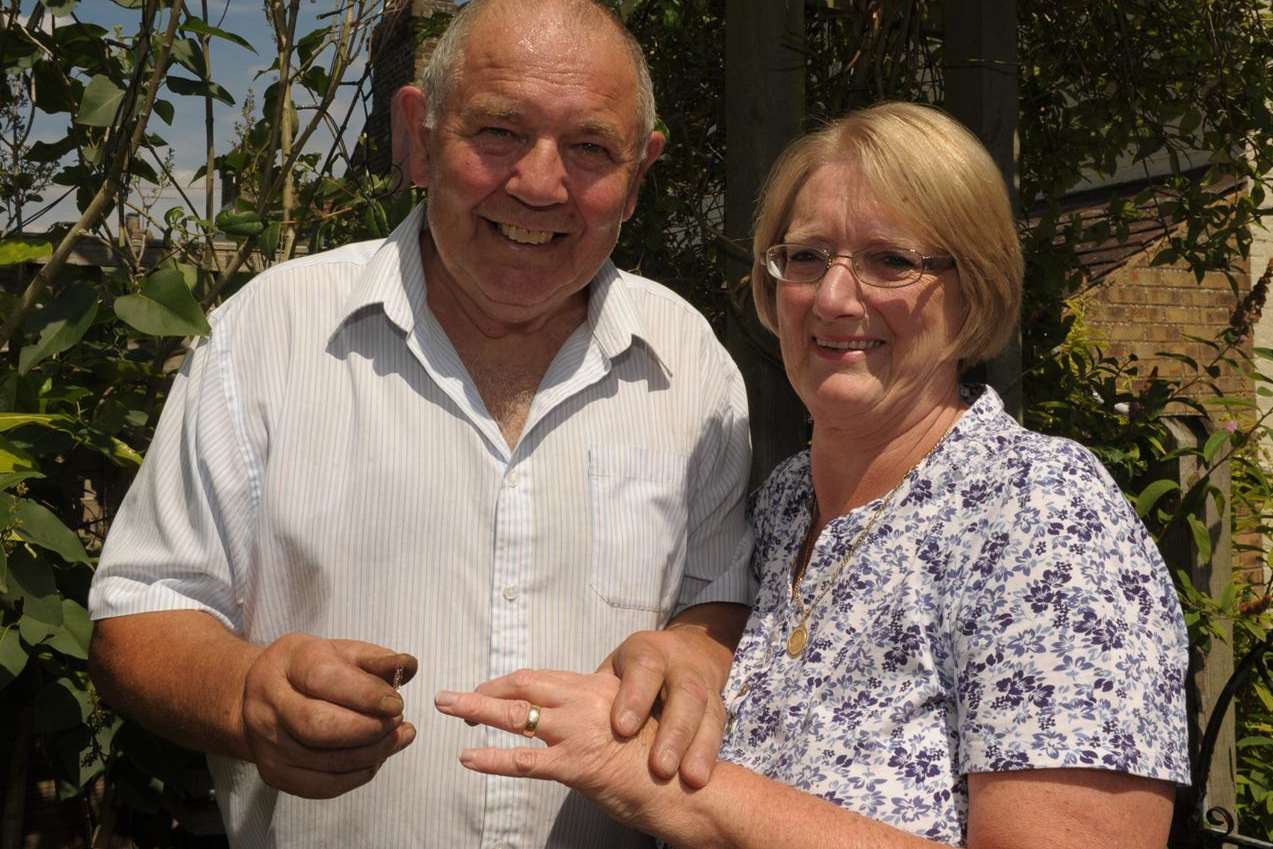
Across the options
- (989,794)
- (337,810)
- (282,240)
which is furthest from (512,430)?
(282,240)

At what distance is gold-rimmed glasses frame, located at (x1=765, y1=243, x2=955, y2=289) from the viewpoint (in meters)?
1.84

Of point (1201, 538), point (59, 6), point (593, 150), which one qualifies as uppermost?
point (59, 6)

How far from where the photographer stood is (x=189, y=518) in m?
1.95

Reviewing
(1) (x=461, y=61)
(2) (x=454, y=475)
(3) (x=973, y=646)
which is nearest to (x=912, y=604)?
(3) (x=973, y=646)

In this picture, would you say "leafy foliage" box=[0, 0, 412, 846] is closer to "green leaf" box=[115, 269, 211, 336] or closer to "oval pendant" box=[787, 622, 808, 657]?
"green leaf" box=[115, 269, 211, 336]

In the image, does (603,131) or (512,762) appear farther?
(603,131)

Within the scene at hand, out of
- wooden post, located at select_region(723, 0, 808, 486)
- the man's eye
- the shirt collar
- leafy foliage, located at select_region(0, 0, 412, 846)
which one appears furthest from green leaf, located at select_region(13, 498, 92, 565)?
wooden post, located at select_region(723, 0, 808, 486)

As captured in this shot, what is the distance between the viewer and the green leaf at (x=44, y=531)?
2.09m

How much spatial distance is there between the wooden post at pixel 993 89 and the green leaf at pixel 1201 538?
90 centimetres

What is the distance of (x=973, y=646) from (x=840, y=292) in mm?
575

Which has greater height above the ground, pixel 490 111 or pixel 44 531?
pixel 490 111

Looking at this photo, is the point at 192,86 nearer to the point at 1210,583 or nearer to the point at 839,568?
the point at 839,568

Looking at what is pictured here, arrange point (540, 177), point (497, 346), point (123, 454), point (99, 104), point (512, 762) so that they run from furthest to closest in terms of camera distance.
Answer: point (123, 454)
point (99, 104)
point (497, 346)
point (540, 177)
point (512, 762)

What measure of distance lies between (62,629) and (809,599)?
1278mm
